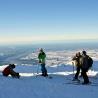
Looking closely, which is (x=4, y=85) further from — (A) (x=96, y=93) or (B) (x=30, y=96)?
(A) (x=96, y=93)

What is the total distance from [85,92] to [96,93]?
61cm

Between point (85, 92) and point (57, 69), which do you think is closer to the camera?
point (85, 92)

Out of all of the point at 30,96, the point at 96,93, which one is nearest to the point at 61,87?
the point at 96,93

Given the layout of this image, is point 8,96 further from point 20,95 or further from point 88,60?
point 88,60

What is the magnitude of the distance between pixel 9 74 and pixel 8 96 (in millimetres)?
7879

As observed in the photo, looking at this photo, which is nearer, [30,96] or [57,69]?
[30,96]

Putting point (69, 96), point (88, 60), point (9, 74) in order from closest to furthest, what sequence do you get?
point (69, 96), point (88, 60), point (9, 74)

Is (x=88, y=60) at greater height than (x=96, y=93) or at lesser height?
greater

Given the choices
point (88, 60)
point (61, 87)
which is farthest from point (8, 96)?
point (88, 60)

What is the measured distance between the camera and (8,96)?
1327 cm

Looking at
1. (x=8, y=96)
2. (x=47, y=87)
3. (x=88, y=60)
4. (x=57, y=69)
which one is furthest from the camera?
(x=57, y=69)

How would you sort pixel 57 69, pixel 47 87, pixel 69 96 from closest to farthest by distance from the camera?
pixel 69 96 → pixel 47 87 → pixel 57 69

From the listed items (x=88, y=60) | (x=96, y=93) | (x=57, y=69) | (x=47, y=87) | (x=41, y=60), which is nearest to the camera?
(x=96, y=93)

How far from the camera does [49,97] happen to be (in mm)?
13625
